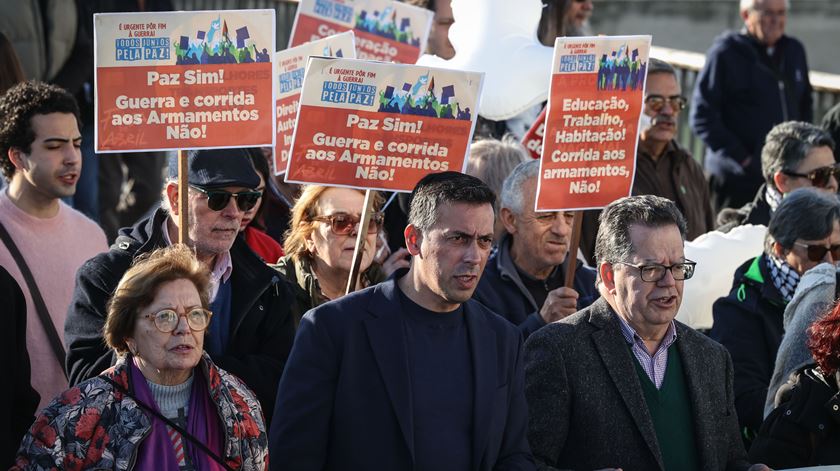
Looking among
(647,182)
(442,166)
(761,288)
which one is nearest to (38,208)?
(442,166)

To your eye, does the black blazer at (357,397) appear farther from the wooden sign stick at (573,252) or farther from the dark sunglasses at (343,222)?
the dark sunglasses at (343,222)

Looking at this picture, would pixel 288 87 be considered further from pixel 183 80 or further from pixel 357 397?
pixel 357 397

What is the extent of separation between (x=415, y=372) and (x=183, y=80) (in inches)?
68.2

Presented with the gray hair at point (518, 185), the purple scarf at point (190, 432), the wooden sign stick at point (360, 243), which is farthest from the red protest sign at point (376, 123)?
the purple scarf at point (190, 432)

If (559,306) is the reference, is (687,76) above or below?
above

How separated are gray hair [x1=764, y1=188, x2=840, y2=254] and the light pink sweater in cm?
290

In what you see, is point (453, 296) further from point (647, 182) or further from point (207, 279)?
point (647, 182)

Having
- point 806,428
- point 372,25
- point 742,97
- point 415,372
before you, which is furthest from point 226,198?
point 742,97

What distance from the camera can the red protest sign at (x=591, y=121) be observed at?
638cm

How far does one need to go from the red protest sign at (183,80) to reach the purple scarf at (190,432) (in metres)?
1.21

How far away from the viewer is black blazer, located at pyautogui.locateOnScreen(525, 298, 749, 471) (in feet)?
16.7

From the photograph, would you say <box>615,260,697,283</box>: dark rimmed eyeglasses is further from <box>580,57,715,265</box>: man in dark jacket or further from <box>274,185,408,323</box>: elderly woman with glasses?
<box>580,57,715,265</box>: man in dark jacket

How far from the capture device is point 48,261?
6.32 meters

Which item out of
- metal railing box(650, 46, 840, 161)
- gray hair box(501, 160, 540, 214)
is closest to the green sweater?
gray hair box(501, 160, 540, 214)
